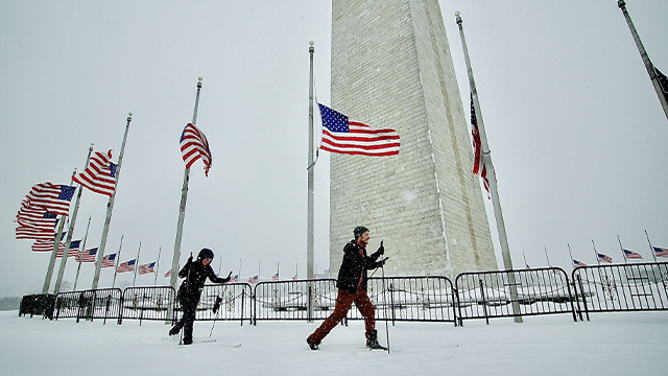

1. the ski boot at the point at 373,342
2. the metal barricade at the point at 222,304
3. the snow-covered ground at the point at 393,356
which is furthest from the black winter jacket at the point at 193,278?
the ski boot at the point at 373,342

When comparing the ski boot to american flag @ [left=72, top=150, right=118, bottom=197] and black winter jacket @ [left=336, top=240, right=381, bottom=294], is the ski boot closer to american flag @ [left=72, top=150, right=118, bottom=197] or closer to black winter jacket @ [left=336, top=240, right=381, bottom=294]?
black winter jacket @ [left=336, top=240, right=381, bottom=294]

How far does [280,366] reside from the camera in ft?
10.9

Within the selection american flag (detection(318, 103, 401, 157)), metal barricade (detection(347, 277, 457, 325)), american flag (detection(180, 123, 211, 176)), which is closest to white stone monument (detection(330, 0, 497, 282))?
metal barricade (detection(347, 277, 457, 325))

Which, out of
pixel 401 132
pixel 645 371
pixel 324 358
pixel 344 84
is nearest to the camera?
pixel 645 371

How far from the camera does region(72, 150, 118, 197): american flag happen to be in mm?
11477

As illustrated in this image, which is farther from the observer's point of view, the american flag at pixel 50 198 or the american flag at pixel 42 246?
the american flag at pixel 42 246

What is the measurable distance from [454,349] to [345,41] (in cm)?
1802

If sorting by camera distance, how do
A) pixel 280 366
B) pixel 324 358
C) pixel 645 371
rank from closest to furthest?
pixel 645 371 < pixel 280 366 < pixel 324 358

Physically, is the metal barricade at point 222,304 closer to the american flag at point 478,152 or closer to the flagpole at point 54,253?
the american flag at point 478,152

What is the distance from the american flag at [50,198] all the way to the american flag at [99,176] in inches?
103

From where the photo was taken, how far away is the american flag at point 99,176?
11477mm

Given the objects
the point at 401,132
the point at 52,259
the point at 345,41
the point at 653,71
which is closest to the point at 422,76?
the point at 401,132

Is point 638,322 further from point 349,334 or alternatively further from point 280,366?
point 280,366

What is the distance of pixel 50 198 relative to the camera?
13.5 meters
